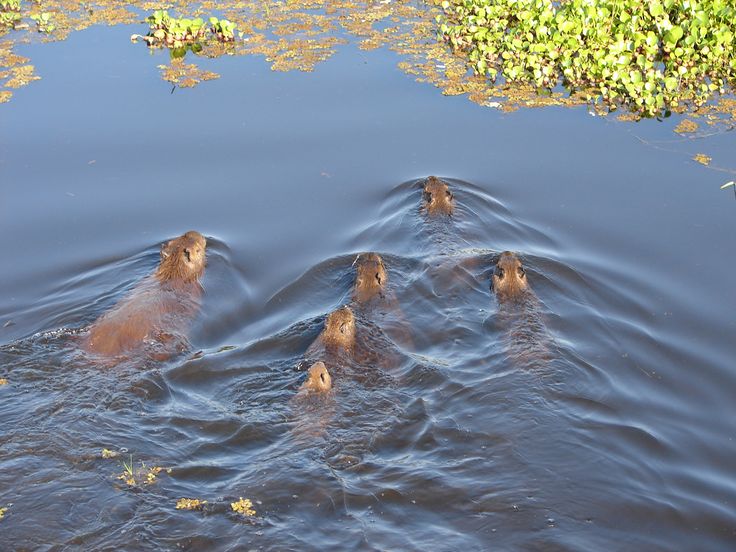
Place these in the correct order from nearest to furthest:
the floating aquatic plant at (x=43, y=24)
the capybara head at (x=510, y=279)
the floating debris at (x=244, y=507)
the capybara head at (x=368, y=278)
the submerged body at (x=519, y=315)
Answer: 1. the floating debris at (x=244, y=507)
2. the submerged body at (x=519, y=315)
3. the capybara head at (x=510, y=279)
4. the capybara head at (x=368, y=278)
5. the floating aquatic plant at (x=43, y=24)

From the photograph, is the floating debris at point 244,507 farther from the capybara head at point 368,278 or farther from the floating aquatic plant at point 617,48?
the floating aquatic plant at point 617,48

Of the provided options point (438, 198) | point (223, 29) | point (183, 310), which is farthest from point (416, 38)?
point (183, 310)

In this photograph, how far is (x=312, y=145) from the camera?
11922 millimetres

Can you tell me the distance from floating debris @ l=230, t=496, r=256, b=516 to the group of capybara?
1.37 m

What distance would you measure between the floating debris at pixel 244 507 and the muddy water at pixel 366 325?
0.10 metres

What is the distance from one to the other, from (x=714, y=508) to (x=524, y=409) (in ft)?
5.27

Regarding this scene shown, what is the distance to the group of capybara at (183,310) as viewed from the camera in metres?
7.96

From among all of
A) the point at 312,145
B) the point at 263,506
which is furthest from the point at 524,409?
the point at 312,145

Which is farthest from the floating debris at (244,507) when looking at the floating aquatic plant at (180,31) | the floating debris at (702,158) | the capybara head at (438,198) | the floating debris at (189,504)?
the floating aquatic plant at (180,31)

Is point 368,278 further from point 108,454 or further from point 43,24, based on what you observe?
point 43,24

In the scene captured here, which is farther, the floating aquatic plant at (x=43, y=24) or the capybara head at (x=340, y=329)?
the floating aquatic plant at (x=43, y=24)

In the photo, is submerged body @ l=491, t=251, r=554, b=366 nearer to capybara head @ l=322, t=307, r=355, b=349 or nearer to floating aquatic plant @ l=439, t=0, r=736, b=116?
capybara head @ l=322, t=307, r=355, b=349

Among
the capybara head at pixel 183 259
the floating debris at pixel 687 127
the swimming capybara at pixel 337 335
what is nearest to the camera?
the swimming capybara at pixel 337 335

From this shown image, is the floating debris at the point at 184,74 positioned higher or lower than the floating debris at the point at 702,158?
higher
